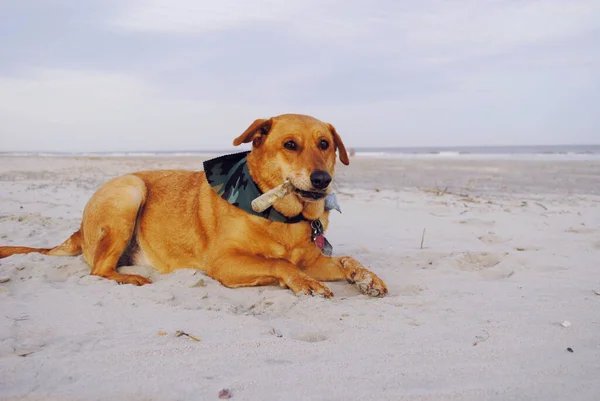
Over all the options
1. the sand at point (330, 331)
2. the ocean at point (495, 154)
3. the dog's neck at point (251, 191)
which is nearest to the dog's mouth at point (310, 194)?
the dog's neck at point (251, 191)

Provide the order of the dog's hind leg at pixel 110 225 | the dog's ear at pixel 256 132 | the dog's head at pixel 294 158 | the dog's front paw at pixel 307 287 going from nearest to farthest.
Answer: the dog's front paw at pixel 307 287 < the dog's head at pixel 294 158 < the dog's ear at pixel 256 132 < the dog's hind leg at pixel 110 225

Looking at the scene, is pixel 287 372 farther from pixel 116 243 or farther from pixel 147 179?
pixel 147 179

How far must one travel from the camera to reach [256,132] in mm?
3926

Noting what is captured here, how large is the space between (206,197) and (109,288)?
1.23m

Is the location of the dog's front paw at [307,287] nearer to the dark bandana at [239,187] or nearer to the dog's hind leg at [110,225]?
the dark bandana at [239,187]

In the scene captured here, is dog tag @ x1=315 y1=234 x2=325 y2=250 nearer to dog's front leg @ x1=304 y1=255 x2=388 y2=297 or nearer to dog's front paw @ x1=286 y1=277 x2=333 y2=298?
dog's front leg @ x1=304 y1=255 x2=388 y2=297

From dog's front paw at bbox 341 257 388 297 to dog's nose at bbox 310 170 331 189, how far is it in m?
0.73

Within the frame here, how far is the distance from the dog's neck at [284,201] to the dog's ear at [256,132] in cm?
14

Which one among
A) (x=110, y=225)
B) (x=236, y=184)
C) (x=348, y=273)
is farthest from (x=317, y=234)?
(x=110, y=225)

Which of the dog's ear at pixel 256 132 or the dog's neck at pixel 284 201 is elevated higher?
the dog's ear at pixel 256 132

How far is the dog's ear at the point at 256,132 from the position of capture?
3.79m

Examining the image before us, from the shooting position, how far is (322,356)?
2217 millimetres

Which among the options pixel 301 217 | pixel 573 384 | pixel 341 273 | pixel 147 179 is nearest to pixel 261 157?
pixel 301 217

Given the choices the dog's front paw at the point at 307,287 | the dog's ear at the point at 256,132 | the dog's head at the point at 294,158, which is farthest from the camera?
the dog's ear at the point at 256,132
